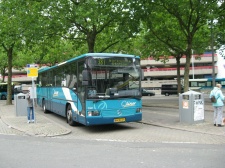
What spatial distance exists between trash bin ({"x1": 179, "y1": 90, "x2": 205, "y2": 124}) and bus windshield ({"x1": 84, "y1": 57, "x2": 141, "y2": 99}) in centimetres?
203

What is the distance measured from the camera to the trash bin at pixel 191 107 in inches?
488

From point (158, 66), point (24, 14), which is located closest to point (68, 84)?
point (24, 14)

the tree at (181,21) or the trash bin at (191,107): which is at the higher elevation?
the tree at (181,21)

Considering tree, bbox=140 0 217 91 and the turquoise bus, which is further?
tree, bbox=140 0 217 91

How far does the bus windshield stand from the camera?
11.4 meters

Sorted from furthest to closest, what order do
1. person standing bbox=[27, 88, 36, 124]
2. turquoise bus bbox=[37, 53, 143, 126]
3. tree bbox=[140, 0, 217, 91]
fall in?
tree bbox=[140, 0, 217, 91] < person standing bbox=[27, 88, 36, 124] < turquoise bus bbox=[37, 53, 143, 126]

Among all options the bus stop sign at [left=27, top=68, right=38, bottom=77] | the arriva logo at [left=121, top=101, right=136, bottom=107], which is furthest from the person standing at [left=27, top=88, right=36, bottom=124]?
the arriva logo at [left=121, top=101, right=136, bottom=107]

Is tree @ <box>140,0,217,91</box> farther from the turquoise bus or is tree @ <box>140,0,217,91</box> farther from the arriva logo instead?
the arriva logo

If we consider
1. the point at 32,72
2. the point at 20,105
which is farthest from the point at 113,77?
the point at 20,105

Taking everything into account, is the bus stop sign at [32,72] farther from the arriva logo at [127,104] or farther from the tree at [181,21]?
the tree at [181,21]

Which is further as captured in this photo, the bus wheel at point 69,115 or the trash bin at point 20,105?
the trash bin at point 20,105

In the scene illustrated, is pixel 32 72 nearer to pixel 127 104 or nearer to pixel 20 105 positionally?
pixel 20 105

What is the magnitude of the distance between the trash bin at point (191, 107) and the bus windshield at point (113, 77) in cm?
203

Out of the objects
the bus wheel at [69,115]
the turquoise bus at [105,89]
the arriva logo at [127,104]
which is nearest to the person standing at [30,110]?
the bus wheel at [69,115]
